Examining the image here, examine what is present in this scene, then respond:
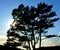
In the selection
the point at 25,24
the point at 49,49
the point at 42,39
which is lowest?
the point at 49,49

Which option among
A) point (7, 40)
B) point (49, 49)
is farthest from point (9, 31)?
point (49, 49)

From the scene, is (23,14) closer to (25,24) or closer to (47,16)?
(25,24)

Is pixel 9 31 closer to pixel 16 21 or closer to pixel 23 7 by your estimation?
pixel 16 21

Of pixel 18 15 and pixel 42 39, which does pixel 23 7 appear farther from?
pixel 42 39

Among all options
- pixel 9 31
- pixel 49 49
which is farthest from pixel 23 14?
pixel 49 49

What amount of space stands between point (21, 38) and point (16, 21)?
3.66m

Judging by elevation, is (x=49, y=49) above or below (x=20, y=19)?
below

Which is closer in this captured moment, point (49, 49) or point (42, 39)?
point (49, 49)

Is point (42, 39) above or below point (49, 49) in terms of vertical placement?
above

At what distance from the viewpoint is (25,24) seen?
39.4 m

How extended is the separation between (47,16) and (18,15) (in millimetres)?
5631

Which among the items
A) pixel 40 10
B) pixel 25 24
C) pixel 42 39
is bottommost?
pixel 42 39

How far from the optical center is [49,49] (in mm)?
31188

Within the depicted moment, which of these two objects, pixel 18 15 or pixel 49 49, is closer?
pixel 49 49
